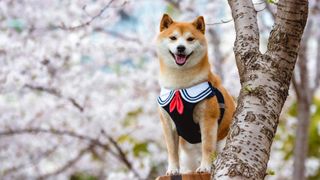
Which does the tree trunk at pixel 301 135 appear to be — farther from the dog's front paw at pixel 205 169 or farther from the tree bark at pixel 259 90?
the tree bark at pixel 259 90

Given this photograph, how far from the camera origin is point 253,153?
2686 millimetres

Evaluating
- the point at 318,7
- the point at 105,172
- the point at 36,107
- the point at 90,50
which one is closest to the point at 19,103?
the point at 36,107

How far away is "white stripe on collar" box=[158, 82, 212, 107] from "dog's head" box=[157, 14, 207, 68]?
5.7 inches

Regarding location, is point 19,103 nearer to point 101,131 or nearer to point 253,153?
point 101,131

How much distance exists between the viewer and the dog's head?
342 centimetres

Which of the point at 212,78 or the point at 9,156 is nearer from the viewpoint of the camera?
the point at 212,78

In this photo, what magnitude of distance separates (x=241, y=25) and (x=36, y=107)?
7.04 metres

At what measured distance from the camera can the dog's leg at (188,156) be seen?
3.58 meters

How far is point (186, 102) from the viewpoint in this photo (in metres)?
3.32

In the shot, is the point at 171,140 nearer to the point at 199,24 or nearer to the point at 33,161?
the point at 199,24

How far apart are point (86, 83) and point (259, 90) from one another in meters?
6.70

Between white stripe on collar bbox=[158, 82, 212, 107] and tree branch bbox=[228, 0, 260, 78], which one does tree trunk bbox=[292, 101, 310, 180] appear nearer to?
white stripe on collar bbox=[158, 82, 212, 107]

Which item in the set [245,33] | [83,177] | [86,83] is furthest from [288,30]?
[83,177]

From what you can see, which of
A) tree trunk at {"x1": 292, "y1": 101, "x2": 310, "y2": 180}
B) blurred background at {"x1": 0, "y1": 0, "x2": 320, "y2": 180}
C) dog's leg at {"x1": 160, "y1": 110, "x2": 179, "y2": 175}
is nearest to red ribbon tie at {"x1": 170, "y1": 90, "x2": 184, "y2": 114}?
dog's leg at {"x1": 160, "y1": 110, "x2": 179, "y2": 175}
